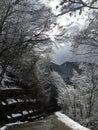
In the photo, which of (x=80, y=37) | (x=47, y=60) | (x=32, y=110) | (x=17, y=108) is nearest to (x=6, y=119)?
(x=17, y=108)

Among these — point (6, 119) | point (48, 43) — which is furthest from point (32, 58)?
point (6, 119)

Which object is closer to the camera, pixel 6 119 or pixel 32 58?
pixel 6 119

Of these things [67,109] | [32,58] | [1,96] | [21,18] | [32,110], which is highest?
[21,18]

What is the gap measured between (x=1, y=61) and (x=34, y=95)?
6562 millimetres

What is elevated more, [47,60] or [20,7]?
[20,7]

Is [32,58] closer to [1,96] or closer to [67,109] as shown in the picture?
[1,96]

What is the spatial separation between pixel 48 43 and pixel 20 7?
11.8 ft

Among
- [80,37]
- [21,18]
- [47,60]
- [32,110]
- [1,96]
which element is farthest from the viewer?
[47,60]

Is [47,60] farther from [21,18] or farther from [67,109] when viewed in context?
[21,18]

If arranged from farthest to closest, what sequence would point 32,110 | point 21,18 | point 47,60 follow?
1. point 47,60
2. point 32,110
3. point 21,18

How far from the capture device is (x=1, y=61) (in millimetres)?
29219

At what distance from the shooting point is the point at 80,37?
1706 cm

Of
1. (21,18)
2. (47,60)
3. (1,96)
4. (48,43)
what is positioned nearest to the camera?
(21,18)

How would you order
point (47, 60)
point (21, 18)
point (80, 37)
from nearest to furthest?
point (80, 37) → point (21, 18) → point (47, 60)
